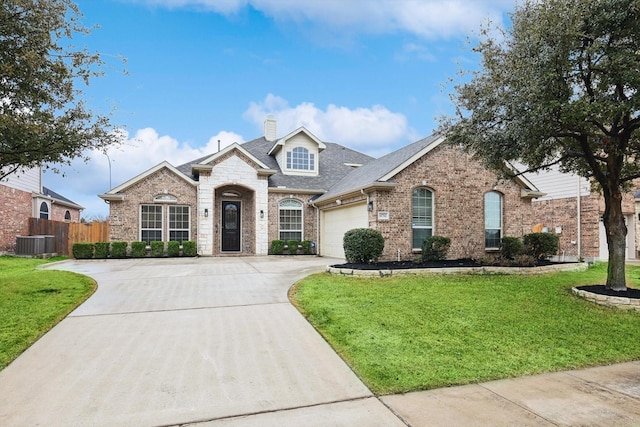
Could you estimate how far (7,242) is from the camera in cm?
1833

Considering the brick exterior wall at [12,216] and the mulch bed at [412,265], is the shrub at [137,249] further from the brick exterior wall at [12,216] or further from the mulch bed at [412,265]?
the mulch bed at [412,265]

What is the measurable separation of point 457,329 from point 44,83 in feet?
30.1

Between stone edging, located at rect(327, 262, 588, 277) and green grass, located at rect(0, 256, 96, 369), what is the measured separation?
635 centimetres

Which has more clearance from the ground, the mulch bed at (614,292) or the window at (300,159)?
the window at (300,159)

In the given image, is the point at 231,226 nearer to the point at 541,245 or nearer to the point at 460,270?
the point at 460,270

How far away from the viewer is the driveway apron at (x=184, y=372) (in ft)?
11.1

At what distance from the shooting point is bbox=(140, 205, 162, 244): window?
17.8m

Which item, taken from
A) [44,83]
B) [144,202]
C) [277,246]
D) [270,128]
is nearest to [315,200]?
[277,246]

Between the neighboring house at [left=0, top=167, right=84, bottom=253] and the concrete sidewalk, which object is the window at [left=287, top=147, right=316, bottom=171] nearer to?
the neighboring house at [left=0, top=167, right=84, bottom=253]

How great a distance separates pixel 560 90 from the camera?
7.59 meters

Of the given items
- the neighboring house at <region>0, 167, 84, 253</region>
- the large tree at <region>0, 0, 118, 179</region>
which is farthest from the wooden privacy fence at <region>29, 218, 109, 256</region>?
the large tree at <region>0, 0, 118, 179</region>

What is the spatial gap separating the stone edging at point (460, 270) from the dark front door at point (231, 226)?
9.39 metres

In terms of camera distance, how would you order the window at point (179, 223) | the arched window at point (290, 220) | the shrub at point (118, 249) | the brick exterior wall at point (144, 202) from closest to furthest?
the shrub at point (118, 249)
the brick exterior wall at point (144, 202)
the window at point (179, 223)
the arched window at point (290, 220)

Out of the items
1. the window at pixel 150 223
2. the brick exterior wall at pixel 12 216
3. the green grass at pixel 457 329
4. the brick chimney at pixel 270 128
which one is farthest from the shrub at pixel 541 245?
the brick exterior wall at pixel 12 216
